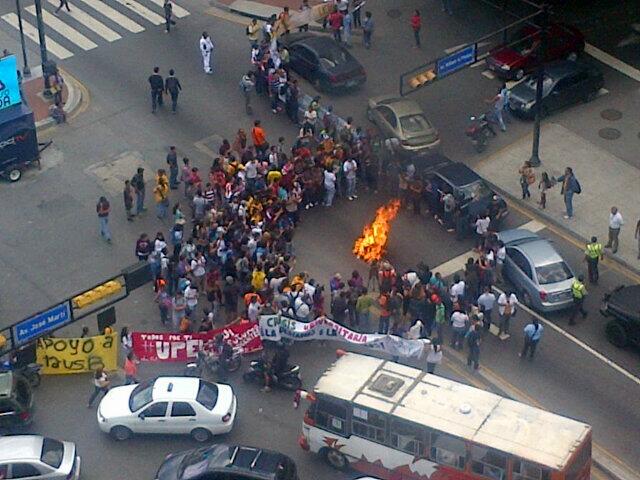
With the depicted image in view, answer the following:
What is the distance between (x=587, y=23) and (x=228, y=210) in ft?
62.0

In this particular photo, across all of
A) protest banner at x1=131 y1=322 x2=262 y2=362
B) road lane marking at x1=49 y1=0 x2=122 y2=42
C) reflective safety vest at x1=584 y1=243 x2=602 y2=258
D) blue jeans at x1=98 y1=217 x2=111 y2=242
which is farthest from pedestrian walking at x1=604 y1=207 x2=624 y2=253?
road lane marking at x1=49 y1=0 x2=122 y2=42

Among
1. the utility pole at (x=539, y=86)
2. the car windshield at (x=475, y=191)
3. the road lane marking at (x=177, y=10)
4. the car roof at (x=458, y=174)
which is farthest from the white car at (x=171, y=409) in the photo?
the road lane marking at (x=177, y=10)

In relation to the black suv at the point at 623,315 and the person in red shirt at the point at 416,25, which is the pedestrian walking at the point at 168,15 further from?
the black suv at the point at 623,315

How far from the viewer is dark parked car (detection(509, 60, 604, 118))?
4638 cm

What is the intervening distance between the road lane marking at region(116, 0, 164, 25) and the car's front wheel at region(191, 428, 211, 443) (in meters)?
22.9

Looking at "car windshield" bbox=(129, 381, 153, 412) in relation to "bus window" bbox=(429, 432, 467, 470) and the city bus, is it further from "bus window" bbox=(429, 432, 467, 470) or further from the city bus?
"bus window" bbox=(429, 432, 467, 470)

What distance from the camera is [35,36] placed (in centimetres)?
5175

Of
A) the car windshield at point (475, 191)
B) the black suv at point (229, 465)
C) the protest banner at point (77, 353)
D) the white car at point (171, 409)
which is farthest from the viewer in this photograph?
the car windshield at point (475, 191)

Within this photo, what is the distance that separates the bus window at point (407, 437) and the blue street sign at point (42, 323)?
809 cm

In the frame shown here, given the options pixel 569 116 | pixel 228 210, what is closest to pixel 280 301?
pixel 228 210

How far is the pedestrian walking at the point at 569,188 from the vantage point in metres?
41.3

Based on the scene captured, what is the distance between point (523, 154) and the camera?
4509 cm

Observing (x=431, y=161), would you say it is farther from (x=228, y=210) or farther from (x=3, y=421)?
(x=3, y=421)

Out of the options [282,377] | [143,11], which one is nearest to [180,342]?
[282,377]
